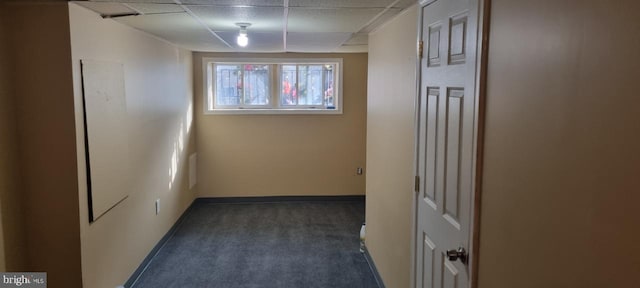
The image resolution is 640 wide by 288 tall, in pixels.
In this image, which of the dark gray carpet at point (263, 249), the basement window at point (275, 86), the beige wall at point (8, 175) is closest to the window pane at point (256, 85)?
the basement window at point (275, 86)

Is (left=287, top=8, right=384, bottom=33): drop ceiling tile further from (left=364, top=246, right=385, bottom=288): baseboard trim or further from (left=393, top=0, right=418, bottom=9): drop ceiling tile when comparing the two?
(left=364, top=246, right=385, bottom=288): baseboard trim

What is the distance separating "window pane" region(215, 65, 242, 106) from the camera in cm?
609

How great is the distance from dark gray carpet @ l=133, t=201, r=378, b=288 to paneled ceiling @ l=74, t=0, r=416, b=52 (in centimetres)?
202

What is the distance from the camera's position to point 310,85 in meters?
6.25

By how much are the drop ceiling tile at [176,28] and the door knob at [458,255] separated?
215 cm

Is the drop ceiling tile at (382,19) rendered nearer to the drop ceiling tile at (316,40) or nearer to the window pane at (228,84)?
the drop ceiling tile at (316,40)

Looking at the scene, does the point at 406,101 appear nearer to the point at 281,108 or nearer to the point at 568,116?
the point at 568,116

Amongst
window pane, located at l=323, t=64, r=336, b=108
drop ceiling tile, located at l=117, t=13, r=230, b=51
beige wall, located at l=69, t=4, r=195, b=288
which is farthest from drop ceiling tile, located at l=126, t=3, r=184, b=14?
window pane, located at l=323, t=64, r=336, b=108

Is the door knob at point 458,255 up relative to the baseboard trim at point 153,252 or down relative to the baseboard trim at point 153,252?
up

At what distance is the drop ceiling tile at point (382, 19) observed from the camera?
281 cm

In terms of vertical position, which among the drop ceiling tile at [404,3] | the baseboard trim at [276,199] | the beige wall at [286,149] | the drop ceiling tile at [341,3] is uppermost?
the drop ceiling tile at [404,3]

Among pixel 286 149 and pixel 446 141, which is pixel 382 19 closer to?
pixel 446 141

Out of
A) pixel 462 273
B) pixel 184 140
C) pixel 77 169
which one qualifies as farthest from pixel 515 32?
pixel 184 140

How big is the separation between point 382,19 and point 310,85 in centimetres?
316
